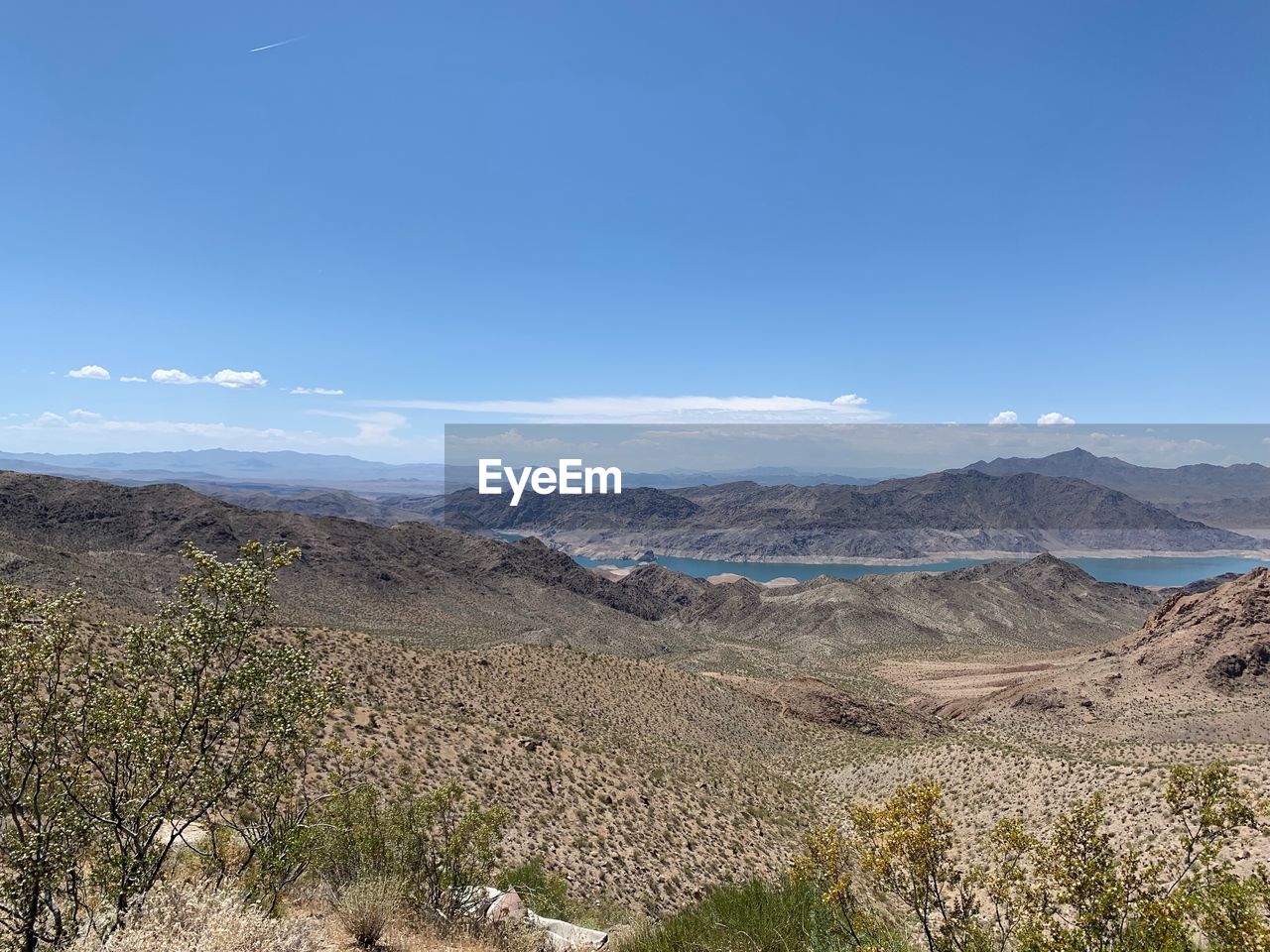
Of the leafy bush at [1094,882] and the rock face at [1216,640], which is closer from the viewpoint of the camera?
the leafy bush at [1094,882]

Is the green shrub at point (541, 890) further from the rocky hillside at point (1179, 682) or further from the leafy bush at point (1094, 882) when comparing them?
the rocky hillside at point (1179, 682)

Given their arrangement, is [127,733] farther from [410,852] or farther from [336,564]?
[336,564]

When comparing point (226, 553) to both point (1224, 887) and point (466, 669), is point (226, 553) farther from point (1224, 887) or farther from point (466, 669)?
point (1224, 887)

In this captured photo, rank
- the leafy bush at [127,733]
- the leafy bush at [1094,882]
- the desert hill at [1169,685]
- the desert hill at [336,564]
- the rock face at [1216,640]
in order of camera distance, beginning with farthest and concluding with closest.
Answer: the desert hill at [336,564] < the rock face at [1216,640] < the desert hill at [1169,685] < the leafy bush at [127,733] < the leafy bush at [1094,882]

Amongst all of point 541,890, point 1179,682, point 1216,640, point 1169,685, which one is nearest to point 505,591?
point 1169,685

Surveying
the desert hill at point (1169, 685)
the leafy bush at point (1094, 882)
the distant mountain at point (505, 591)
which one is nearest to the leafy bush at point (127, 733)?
the leafy bush at point (1094, 882)

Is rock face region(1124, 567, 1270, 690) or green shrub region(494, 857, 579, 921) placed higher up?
green shrub region(494, 857, 579, 921)

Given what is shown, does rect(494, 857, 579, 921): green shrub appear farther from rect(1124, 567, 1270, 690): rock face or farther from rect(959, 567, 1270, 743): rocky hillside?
rect(1124, 567, 1270, 690): rock face

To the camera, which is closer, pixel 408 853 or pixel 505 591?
pixel 408 853

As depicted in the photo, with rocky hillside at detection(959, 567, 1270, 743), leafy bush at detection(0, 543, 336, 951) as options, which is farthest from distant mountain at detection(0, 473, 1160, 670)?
leafy bush at detection(0, 543, 336, 951)
